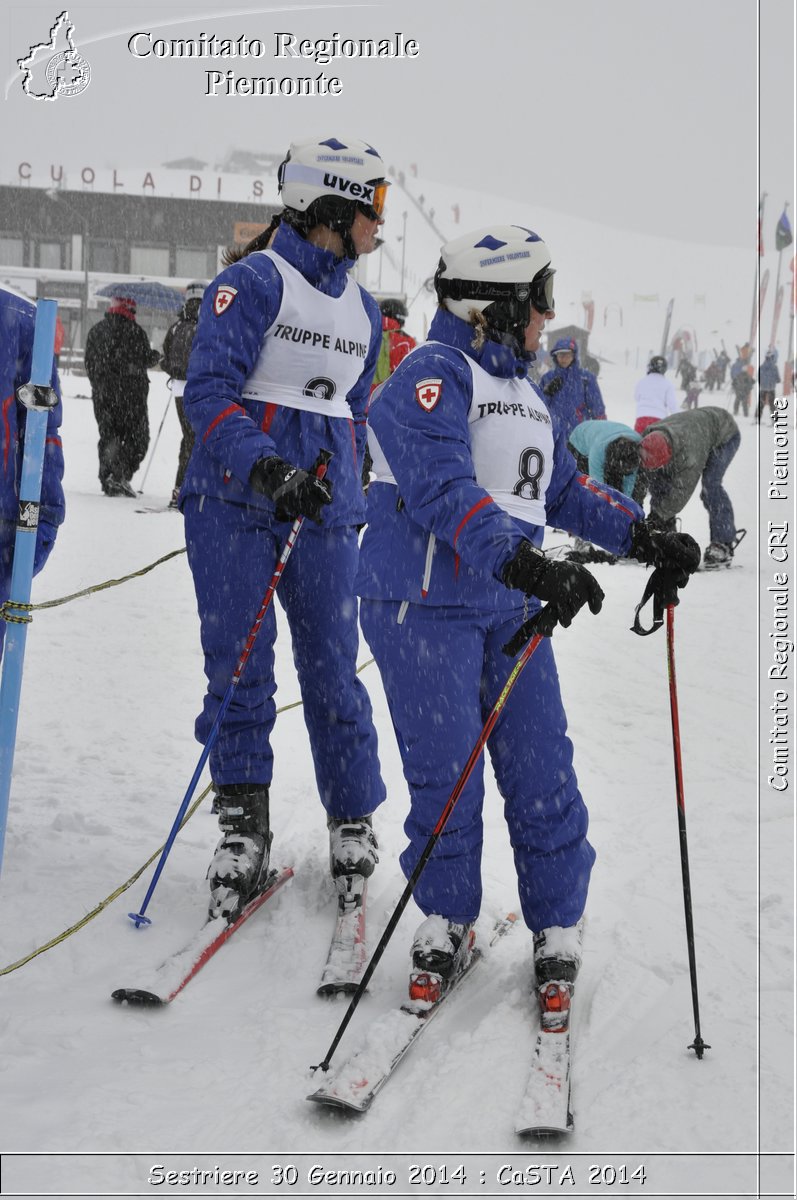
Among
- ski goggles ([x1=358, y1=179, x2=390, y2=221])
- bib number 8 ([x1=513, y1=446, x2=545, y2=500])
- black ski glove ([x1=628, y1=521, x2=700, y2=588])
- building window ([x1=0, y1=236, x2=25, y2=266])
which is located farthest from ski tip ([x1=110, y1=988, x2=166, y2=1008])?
building window ([x1=0, y1=236, x2=25, y2=266])

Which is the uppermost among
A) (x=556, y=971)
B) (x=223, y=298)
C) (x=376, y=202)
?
(x=376, y=202)

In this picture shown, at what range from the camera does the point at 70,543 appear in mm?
9336

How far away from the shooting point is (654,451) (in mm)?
8445

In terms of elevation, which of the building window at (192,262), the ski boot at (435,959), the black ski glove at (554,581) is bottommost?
the ski boot at (435,959)

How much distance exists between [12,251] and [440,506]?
4534cm

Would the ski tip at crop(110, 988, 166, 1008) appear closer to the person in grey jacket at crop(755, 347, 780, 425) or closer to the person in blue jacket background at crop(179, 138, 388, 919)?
the person in blue jacket background at crop(179, 138, 388, 919)

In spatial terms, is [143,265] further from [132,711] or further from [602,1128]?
[602,1128]

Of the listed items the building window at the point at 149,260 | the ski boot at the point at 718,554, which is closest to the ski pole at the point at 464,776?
the ski boot at the point at 718,554

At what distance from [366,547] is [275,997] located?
1253 millimetres

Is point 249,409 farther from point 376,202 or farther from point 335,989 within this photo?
point 335,989

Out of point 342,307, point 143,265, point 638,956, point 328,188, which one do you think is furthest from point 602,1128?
point 143,265

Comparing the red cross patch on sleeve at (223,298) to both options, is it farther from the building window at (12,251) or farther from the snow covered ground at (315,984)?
the building window at (12,251)

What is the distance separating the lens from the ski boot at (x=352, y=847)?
Answer: 3.51 metres

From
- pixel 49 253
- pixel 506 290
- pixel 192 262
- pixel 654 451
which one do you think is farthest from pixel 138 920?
pixel 49 253
